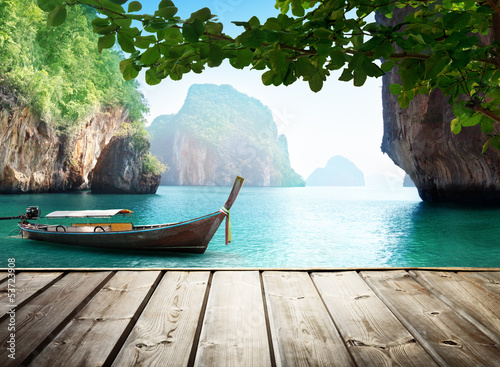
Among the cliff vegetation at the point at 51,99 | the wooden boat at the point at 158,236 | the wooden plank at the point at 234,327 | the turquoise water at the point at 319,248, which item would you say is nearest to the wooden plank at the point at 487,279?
the wooden plank at the point at 234,327

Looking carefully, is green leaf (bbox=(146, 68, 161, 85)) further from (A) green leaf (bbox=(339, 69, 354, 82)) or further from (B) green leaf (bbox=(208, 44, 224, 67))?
(A) green leaf (bbox=(339, 69, 354, 82))

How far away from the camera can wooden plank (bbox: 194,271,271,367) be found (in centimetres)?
106

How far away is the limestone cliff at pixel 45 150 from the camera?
2497 centimetres

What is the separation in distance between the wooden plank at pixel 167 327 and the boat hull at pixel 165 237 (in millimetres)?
8452

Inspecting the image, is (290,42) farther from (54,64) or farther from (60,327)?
(54,64)

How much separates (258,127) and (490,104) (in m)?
167

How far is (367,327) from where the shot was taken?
1.28 m

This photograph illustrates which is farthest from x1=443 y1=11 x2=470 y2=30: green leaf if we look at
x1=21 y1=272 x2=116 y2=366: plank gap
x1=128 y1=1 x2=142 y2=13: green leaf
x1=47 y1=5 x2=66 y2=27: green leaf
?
x1=21 y1=272 x2=116 y2=366: plank gap

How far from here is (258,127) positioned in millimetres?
166000

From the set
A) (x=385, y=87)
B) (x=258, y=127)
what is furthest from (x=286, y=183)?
(x=385, y=87)

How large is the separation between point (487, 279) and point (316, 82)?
1.53 metres

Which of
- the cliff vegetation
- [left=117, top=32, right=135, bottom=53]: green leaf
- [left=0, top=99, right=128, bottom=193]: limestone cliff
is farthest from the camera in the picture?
[left=0, top=99, right=128, bottom=193]: limestone cliff

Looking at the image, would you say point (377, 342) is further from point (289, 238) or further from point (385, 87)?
point (385, 87)

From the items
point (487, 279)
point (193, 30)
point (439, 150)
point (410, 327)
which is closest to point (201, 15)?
point (193, 30)
